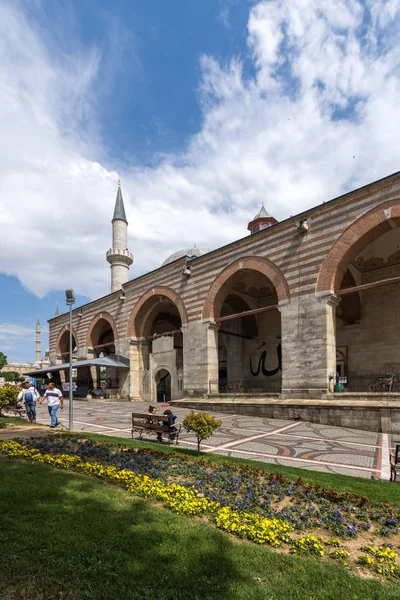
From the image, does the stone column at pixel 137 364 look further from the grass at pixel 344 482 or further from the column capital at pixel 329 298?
the grass at pixel 344 482

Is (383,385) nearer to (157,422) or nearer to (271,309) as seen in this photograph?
(271,309)

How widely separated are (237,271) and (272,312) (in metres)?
7.64

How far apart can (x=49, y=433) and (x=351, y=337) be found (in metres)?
17.6

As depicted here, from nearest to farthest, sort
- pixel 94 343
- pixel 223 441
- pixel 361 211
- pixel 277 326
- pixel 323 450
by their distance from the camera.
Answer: pixel 323 450, pixel 223 441, pixel 361 211, pixel 277 326, pixel 94 343

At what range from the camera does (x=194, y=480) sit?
18.6 feet

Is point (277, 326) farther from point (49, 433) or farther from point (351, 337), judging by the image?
point (49, 433)

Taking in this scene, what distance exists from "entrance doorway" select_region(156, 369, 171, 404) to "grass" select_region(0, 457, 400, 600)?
20990 millimetres

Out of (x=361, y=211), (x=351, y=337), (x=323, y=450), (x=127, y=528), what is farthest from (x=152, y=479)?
(x=351, y=337)

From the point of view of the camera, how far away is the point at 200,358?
20.2 metres

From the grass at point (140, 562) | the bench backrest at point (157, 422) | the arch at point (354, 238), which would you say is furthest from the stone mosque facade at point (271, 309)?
the grass at point (140, 562)

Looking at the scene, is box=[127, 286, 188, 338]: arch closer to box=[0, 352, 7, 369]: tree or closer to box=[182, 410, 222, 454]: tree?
box=[182, 410, 222, 454]: tree

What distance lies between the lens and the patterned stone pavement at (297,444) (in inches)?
303

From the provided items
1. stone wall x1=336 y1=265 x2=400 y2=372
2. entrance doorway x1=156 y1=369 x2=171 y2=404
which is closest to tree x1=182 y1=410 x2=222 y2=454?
stone wall x1=336 y1=265 x2=400 y2=372

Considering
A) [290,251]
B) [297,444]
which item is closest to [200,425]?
[297,444]
